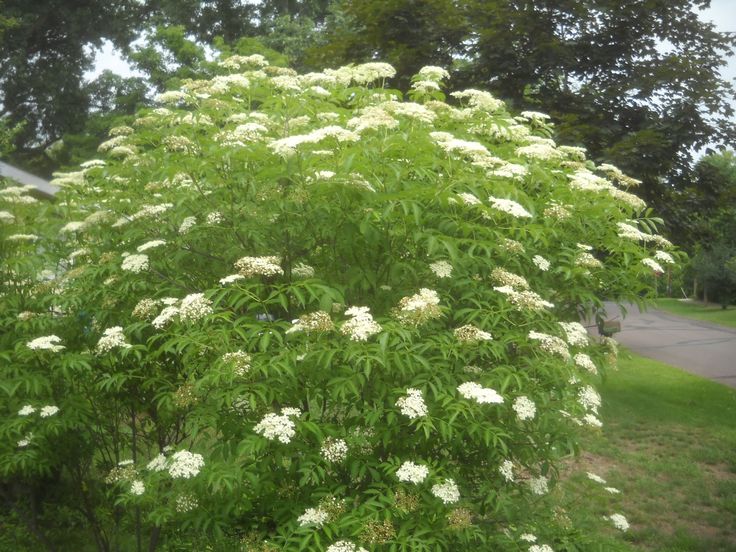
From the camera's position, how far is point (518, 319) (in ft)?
10.6

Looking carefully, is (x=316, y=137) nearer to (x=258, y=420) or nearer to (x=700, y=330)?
(x=258, y=420)

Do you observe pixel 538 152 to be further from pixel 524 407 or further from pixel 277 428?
pixel 277 428

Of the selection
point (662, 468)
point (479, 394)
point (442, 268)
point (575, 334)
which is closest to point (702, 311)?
point (662, 468)

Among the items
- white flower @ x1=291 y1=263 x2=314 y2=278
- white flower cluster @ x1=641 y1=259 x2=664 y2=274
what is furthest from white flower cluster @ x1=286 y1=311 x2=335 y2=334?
white flower cluster @ x1=641 y1=259 x2=664 y2=274

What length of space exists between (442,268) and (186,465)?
136 centimetres

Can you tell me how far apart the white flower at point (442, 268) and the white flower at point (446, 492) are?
89cm

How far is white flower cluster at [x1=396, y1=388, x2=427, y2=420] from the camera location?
2.55 metres

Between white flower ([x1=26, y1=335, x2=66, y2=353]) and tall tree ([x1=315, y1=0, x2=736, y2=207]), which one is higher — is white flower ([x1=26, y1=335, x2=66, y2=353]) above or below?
below

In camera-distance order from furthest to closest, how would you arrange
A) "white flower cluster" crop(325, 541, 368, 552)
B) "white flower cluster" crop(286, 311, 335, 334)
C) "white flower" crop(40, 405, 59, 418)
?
"white flower" crop(40, 405, 59, 418)
"white flower cluster" crop(286, 311, 335, 334)
"white flower cluster" crop(325, 541, 368, 552)

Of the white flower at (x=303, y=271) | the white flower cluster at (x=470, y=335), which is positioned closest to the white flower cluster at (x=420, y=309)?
the white flower cluster at (x=470, y=335)

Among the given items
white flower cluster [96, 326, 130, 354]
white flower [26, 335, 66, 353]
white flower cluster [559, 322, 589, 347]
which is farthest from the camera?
white flower [26, 335, 66, 353]

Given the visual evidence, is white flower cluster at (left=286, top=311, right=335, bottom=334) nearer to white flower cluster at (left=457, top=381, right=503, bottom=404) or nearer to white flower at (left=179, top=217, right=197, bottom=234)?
white flower cluster at (left=457, top=381, right=503, bottom=404)

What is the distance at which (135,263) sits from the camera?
3.29m

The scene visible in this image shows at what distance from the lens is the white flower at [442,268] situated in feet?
9.70
